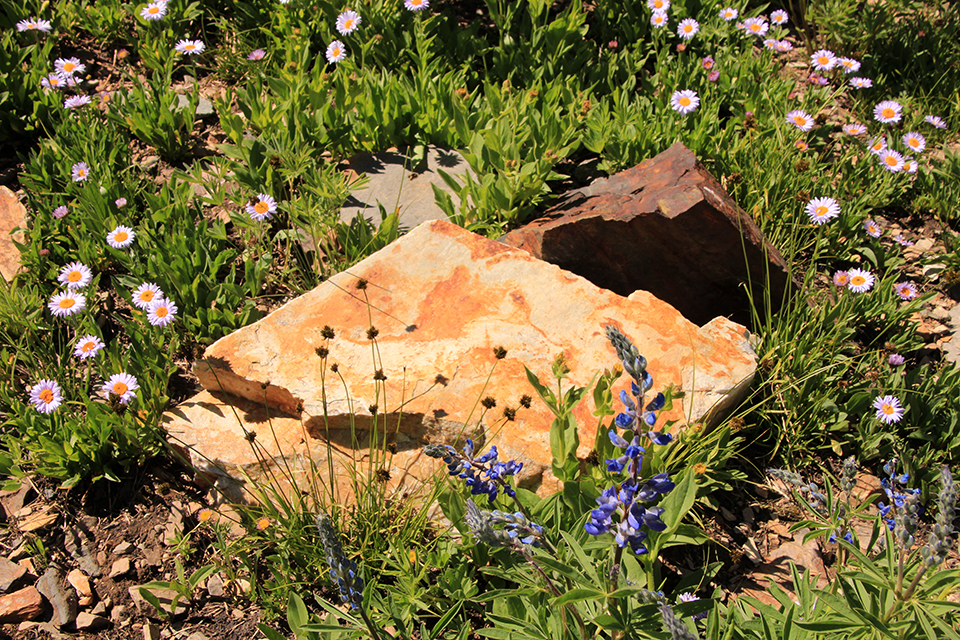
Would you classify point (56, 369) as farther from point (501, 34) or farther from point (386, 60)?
point (501, 34)

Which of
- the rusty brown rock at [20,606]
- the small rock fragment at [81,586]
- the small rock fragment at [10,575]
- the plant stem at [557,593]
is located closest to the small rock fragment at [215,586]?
the small rock fragment at [81,586]

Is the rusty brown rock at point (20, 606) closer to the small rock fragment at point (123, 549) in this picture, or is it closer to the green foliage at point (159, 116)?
the small rock fragment at point (123, 549)

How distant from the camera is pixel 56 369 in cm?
319

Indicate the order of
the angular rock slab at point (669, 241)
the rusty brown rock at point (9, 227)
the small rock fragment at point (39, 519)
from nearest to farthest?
the small rock fragment at point (39, 519), the angular rock slab at point (669, 241), the rusty brown rock at point (9, 227)

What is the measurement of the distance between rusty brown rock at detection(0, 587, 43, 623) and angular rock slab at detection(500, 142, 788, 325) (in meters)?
2.61

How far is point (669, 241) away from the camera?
3.42 m

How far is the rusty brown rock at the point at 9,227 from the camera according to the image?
3551 mm

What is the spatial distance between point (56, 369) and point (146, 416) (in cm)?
65

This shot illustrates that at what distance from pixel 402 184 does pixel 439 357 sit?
4.78 ft

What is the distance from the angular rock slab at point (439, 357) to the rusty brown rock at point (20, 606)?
0.73 m

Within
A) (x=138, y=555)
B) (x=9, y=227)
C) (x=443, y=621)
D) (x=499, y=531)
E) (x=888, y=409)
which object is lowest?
(x=138, y=555)

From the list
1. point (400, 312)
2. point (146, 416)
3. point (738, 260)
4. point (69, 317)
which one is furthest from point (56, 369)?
point (738, 260)

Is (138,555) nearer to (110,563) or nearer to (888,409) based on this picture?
(110,563)

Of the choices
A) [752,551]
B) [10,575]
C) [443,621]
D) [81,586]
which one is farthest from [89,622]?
[752,551]
